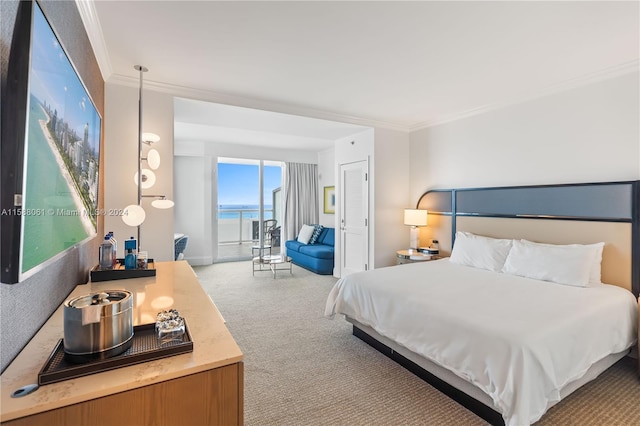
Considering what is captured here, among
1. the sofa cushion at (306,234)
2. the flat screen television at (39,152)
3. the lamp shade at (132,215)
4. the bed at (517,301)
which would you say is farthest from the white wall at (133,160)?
the sofa cushion at (306,234)

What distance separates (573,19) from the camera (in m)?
2.15

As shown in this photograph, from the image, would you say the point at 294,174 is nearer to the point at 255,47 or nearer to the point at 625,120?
the point at 255,47

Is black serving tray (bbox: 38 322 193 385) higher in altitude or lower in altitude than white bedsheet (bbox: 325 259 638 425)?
higher

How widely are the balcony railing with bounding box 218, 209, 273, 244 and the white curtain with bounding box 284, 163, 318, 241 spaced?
595 millimetres

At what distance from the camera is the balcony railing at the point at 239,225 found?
24.7ft

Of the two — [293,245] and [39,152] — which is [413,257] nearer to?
[293,245]

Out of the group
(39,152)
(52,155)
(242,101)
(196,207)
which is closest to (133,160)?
(242,101)

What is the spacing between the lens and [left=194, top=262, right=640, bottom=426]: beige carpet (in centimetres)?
195

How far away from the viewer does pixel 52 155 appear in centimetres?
111

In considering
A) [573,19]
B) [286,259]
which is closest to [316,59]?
[573,19]

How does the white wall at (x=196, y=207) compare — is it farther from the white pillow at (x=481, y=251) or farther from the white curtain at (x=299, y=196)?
the white pillow at (x=481, y=251)

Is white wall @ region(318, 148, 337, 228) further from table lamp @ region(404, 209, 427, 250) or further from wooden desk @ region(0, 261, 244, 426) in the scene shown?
wooden desk @ region(0, 261, 244, 426)

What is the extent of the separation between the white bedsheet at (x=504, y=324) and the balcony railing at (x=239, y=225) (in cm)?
510

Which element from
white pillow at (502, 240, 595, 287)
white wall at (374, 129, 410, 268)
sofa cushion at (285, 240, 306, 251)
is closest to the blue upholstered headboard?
white pillow at (502, 240, 595, 287)
